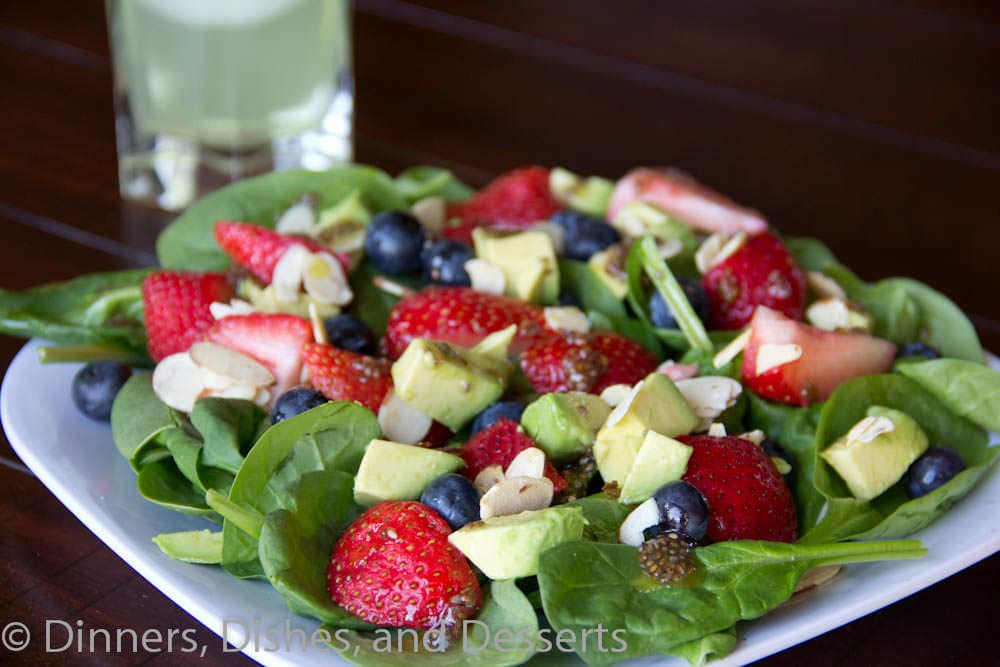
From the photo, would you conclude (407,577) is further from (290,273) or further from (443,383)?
(290,273)

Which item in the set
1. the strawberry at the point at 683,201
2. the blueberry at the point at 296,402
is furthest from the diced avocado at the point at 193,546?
the strawberry at the point at 683,201

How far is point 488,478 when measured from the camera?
969 mm

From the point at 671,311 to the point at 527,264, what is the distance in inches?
5.0

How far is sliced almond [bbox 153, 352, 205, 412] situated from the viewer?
1068mm

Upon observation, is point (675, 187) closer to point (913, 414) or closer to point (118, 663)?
point (913, 414)

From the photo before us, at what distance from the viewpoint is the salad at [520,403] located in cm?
89

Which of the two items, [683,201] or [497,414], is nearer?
[497,414]

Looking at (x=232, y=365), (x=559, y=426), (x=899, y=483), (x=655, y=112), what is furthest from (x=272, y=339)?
(x=655, y=112)

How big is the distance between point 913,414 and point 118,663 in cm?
60

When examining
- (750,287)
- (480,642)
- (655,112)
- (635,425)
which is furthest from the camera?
(655,112)

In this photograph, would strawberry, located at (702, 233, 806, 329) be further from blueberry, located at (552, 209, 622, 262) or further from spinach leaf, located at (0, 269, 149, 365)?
spinach leaf, located at (0, 269, 149, 365)

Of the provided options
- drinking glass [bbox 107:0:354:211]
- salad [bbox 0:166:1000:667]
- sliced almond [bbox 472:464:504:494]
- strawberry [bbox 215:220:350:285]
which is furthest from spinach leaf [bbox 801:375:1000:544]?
drinking glass [bbox 107:0:354:211]

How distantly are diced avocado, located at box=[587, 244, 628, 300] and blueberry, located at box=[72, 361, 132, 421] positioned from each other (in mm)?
400

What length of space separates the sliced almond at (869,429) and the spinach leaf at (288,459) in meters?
0.34
